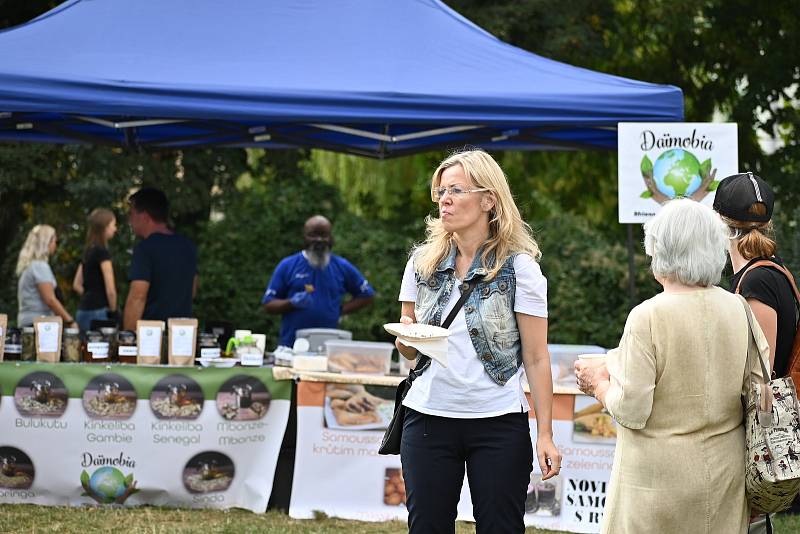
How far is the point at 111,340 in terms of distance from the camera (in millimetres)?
5590

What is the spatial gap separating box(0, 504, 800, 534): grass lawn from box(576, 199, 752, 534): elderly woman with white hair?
2.72 meters

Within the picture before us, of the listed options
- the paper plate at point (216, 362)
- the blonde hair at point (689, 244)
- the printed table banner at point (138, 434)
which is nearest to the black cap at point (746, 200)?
the blonde hair at point (689, 244)

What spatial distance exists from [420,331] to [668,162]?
2.63 meters

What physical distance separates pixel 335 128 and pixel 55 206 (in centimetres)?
490

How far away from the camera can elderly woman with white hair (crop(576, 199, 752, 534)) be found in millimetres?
2592

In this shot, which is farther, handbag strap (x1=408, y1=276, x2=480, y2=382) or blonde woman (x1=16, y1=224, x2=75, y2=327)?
blonde woman (x1=16, y1=224, x2=75, y2=327)

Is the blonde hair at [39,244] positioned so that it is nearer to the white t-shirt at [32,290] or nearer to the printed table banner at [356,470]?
the white t-shirt at [32,290]

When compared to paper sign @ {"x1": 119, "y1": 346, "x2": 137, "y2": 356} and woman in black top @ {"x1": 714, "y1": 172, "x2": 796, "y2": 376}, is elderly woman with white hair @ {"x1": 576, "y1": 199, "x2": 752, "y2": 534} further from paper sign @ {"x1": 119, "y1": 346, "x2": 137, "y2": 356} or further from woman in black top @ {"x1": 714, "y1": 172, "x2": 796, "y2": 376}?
paper sign @ {"x1": 119, "y1": 346, "x2": 137, "y2": 356}

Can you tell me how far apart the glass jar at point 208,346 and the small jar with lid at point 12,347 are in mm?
907

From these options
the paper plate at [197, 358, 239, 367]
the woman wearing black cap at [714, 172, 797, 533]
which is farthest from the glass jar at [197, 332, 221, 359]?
the woman wearing black cap at [714, 172, 797, 533]

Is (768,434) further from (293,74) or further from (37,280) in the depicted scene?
(37,280)

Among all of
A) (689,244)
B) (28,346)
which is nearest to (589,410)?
(689,244)

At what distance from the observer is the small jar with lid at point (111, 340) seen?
5.56m

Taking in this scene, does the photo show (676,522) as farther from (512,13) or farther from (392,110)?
(512,13)
